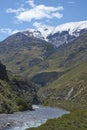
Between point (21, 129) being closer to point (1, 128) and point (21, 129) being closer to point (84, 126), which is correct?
point (1, 128)

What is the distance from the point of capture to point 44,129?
95938 millimetres

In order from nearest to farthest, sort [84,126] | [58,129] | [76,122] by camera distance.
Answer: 1. [58,129]
2. [84,126]
3. [76,122]

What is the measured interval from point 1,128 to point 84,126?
2742 cm

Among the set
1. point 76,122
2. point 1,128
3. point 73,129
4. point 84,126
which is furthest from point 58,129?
point 1,128

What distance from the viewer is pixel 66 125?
102688 mm

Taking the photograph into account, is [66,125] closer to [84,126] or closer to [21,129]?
[84,126]

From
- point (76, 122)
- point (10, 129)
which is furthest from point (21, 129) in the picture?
point (76, 122)

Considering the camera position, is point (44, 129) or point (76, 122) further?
point (76, 122)

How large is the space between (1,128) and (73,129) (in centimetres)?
2875

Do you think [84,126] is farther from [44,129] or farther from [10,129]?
[10,129]

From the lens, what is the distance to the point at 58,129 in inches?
3698

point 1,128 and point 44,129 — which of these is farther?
point 1,128

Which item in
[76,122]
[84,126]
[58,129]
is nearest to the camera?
[58,129]

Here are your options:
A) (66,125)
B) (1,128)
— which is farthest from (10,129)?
(66,125)
